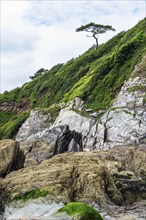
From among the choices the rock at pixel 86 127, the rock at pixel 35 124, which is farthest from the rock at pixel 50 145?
the rock at pixel 35 124

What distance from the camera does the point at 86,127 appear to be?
81.4m

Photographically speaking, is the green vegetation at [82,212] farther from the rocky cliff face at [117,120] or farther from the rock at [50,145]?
the rocky cliff face at [117,120]

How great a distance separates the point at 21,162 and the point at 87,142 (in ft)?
132

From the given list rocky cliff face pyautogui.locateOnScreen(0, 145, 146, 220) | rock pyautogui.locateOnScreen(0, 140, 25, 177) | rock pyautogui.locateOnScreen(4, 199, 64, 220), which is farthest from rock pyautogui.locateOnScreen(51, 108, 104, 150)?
rock pyautogui.locateOnScreen(4, 199, 64, 220)

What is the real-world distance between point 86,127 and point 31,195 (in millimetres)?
53734

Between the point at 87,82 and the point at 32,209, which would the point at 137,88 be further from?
the point at 32,209

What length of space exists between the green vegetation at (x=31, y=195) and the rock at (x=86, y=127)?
46.9 m

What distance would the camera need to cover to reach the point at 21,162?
37688mm

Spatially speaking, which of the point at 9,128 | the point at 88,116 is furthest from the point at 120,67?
the point at 9,128

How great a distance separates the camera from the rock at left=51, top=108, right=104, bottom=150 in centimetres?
7612

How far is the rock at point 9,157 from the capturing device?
34688mm

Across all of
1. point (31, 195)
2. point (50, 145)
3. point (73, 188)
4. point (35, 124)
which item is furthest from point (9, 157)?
point (35, 124)

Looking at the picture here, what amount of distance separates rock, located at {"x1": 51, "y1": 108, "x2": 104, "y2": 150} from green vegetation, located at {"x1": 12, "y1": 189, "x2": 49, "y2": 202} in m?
46.9

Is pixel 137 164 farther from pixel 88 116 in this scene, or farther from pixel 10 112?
pixel 10 112
